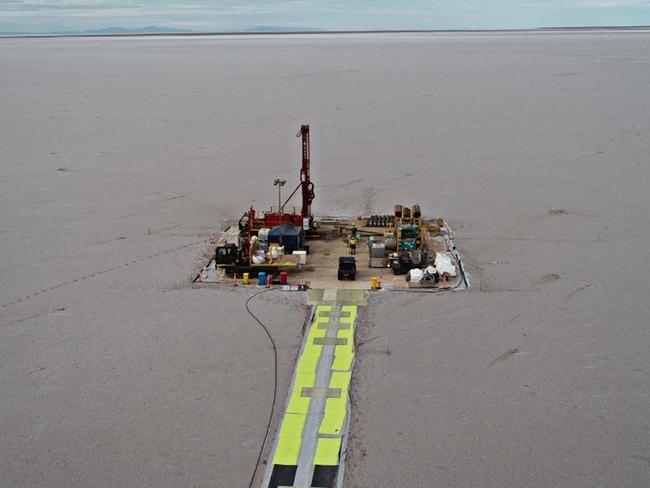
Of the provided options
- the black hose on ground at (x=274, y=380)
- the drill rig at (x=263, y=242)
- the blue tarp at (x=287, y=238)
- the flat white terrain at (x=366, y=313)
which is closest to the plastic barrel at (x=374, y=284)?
the flat white terrain at (x=366, y=313)

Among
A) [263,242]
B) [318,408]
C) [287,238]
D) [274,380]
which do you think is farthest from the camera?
[263,242]

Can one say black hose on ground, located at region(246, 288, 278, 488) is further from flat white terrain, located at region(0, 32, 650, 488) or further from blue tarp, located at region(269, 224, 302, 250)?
blue tarp, located at region(269, 224, 302, 250)

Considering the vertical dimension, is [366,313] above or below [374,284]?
below

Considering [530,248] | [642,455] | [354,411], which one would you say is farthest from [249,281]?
[642,455]

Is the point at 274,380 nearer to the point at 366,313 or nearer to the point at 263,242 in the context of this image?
the point at 366,313

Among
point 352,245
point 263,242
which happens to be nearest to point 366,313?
point 352,245

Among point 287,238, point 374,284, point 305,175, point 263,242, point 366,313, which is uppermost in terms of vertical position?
point 305,175

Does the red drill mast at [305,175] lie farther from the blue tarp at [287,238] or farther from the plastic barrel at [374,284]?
the plastic barrel at [374,284]

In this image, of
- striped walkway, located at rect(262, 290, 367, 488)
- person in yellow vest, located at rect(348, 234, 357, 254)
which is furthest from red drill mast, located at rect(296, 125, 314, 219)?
striped walkway, located at rect(262, 290, 367, 488)
